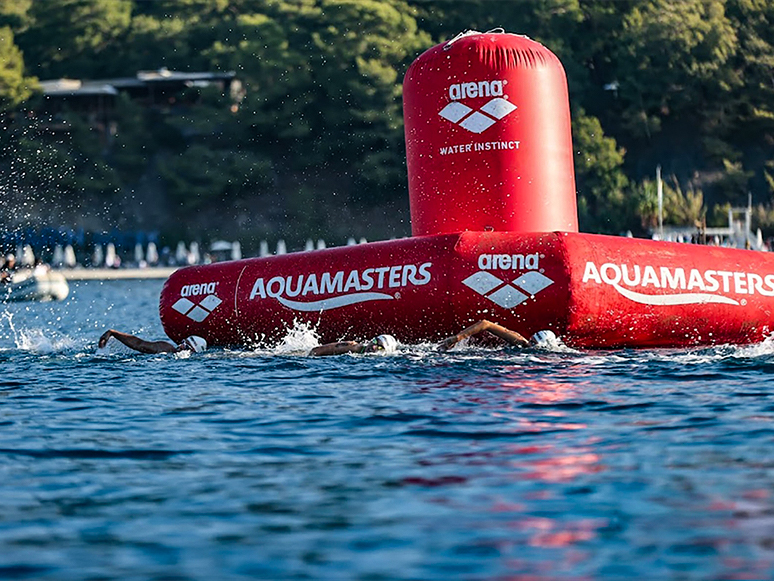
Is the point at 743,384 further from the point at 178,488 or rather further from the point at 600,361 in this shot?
the point at 178,488

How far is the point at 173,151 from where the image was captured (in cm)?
6391

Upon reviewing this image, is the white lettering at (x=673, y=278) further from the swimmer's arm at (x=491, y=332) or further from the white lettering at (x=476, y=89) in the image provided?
the white lettering at (x=476, y=89)

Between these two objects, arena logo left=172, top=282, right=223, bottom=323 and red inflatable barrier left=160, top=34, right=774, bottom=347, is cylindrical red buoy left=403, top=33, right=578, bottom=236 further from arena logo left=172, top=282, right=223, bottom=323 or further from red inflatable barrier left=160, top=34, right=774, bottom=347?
arena logo left=172, top=282, right=223, bottom=323

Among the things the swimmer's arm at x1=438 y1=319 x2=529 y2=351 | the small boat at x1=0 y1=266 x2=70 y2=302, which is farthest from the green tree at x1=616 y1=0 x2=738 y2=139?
the swimmer's arm at x1=438 y1=319 x2=529 y2=351

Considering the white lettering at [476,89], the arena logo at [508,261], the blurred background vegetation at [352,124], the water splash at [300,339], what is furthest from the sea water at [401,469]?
the blurred background vegetation at [352,124]

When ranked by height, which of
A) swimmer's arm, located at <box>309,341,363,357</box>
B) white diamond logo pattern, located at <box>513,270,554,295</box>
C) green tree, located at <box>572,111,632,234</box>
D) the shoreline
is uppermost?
green tree, located at <box>572,111,632,234</box>

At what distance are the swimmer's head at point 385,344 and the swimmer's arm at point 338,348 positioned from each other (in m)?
0.16

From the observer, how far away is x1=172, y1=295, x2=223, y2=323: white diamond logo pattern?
40.4 ft

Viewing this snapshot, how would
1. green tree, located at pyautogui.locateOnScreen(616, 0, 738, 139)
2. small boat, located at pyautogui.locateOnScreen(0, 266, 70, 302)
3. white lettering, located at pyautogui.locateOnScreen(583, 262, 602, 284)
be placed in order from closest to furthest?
white lettering, located at pyautogui.locateOnScreen(583, 262, 602, 284)
small boat, located at pyautogui.locateOnScreen(0, 266, 70, 302)
green tree, located at pyautogui.locateOnScreen(616, 0, 738, 139)

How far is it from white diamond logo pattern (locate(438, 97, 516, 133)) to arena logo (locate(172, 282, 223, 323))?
2928 millimetres

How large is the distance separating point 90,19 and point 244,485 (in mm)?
64477

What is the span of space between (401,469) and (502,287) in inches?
186

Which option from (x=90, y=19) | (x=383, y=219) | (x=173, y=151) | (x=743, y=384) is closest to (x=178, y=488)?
(x=743, y=384)

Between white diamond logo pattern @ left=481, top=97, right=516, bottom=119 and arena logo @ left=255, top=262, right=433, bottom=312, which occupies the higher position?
white diamond logo pattern @ left=481, top=97, right=516, bottom=119
